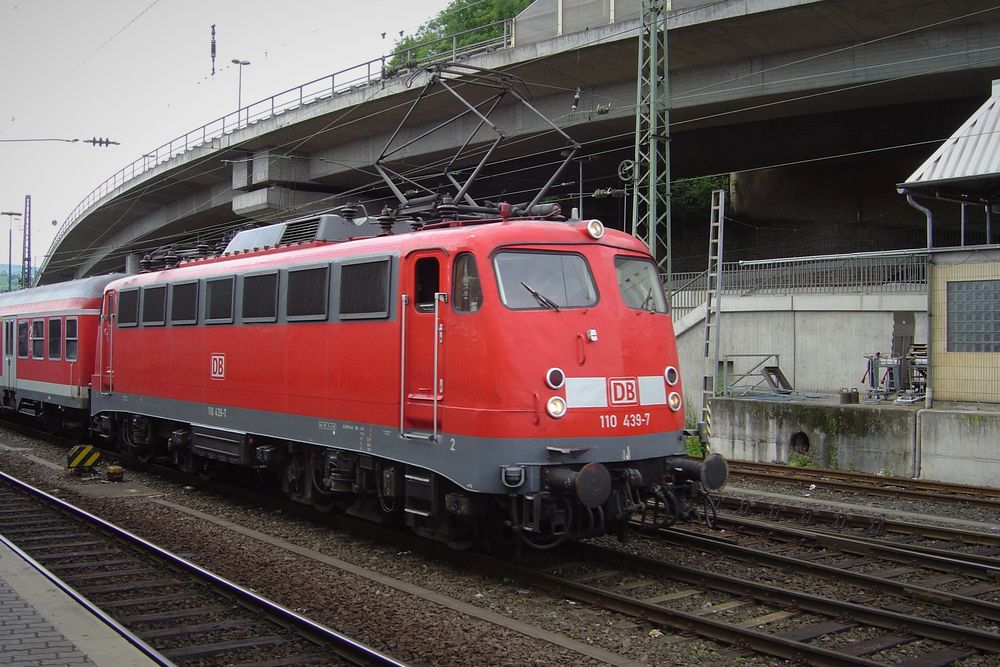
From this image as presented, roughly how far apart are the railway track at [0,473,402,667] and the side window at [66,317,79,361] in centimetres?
784

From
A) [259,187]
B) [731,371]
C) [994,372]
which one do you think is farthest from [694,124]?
[259,187]

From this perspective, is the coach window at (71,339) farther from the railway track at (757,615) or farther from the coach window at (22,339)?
the railway track at (757,615)

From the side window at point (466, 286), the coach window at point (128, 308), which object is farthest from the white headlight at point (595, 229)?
the coach window at point (128, 308)

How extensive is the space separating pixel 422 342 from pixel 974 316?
11681 mm

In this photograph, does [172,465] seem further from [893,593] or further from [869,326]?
[869,326]

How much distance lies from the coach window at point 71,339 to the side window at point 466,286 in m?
13.4

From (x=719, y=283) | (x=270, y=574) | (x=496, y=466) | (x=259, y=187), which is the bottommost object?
(x=270, y=574)

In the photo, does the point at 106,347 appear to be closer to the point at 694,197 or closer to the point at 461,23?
the point at 694,197

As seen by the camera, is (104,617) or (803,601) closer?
(104,617)

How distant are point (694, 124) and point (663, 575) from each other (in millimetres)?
21934

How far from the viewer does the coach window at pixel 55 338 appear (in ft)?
68.1

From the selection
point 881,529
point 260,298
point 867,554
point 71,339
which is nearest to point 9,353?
point 71,339

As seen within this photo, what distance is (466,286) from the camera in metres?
9.34

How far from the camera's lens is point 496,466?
8.85 metres
